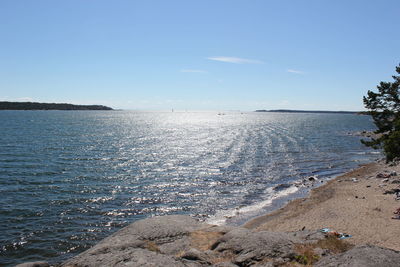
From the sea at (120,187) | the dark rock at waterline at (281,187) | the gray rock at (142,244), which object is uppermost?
the gray rock at (142,244)

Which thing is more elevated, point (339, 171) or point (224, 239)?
point (224, 239)

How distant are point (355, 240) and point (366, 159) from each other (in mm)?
41866

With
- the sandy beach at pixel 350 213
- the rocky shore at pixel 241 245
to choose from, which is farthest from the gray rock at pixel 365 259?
the sandy beach at pixel 350 213

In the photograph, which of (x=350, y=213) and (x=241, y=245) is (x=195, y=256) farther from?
(x=350, y=213)

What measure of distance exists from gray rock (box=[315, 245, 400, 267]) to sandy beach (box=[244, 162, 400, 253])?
7.44 metres

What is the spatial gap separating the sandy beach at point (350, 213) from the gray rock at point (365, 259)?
7438 millimetres

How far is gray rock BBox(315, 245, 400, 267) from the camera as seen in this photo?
26.8 ft

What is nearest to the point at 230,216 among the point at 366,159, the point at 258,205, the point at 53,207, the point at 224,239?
the point at 258,205

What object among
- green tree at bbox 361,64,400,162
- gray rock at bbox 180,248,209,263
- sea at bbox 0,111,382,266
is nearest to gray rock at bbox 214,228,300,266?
gray rock at bbox 180,248,209,263

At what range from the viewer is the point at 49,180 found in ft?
102

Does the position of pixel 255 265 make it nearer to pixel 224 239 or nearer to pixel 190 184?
pixel 224 239

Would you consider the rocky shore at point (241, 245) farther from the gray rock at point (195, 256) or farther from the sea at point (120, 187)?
the sea at point (120, 187)

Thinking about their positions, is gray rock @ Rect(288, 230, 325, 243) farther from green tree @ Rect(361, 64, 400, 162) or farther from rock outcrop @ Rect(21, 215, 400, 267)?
green tree @ Rect(361, 64, 400, 162)

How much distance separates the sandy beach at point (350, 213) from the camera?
59.3 ft
